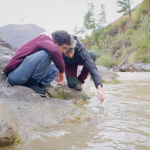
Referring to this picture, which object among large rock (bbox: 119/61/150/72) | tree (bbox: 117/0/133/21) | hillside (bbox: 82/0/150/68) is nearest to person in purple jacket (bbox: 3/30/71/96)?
large rock (bbox: 119/61/150/72)

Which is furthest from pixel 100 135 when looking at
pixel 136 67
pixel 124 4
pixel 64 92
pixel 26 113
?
pixel 124 4

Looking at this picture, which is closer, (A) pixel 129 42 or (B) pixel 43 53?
(B) pixel 43 53

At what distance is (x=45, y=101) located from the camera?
1.85 metres

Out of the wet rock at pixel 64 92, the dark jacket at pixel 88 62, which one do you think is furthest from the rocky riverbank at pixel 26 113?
the wet rock at pixel 64 92

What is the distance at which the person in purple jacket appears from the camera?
1.78 metres

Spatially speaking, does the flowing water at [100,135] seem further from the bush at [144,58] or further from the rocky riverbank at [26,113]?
the bush at [144,58]

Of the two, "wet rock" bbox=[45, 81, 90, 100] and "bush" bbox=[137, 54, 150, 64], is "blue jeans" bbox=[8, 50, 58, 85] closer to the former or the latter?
"wet rock" bbox=[45, 81, 90, 100]

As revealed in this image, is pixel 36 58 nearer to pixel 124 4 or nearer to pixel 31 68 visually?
pixel 31 68

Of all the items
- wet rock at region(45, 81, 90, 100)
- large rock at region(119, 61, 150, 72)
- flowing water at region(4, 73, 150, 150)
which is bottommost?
large rock at region(119, 61, 150, 72)

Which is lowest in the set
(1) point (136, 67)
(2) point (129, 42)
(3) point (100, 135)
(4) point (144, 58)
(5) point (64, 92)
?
(1) point (136, 67)

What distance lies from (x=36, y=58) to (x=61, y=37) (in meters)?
0.39

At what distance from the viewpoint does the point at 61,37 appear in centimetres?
192

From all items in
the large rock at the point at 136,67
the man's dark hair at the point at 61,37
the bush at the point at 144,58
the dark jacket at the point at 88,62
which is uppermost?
the man's dark hair at the point at 61,37

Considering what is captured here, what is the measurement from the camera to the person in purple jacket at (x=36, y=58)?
5.84 feet
